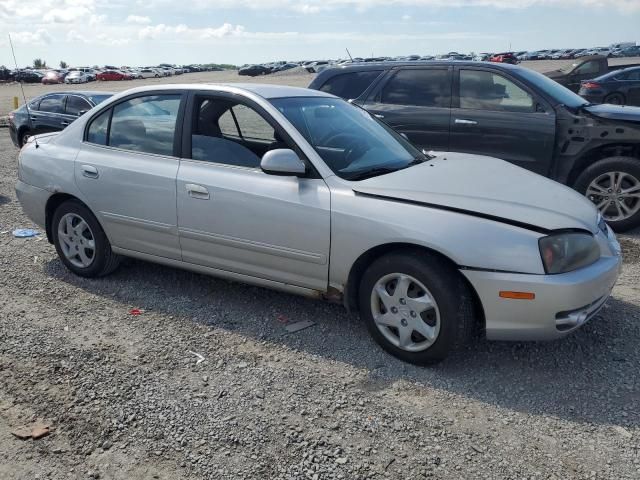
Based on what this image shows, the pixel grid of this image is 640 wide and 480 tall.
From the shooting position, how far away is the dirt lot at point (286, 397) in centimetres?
286

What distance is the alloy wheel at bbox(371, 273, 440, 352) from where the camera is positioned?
3576mm

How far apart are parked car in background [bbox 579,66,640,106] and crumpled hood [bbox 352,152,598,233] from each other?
15.7 m

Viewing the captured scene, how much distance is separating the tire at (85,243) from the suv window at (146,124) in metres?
0.65

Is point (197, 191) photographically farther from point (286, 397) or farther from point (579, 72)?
point (579, 72)

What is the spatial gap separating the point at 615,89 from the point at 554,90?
12.9 m

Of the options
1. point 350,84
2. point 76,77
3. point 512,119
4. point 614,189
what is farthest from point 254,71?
point 614,189

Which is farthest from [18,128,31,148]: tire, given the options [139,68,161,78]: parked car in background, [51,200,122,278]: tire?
[139,68,161,78]: parked car in background

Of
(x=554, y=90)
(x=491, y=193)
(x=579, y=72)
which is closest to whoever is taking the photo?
(x=491, y=193)

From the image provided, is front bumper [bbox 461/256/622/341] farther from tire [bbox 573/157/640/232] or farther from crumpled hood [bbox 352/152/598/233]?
tire [bbox 573/157/640/232]

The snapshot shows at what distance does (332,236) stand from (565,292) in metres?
1.37

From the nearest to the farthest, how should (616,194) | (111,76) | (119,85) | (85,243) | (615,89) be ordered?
(85,243), (616,194), (615,89), (119,85), (111,76)

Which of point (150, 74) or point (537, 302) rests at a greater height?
point (537, 302)

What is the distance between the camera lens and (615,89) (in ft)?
59.3

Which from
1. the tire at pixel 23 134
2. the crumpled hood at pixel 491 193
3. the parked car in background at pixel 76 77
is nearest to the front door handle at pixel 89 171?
the crumpled hood at pixel 491 193
